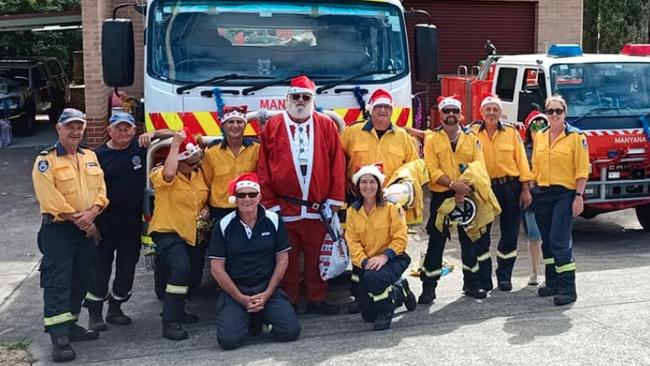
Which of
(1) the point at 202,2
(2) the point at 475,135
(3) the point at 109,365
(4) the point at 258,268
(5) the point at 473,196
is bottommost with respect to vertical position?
(3) the point at 109,365

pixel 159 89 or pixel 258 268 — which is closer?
pixel 258 268

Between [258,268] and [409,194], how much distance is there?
49.1 inches

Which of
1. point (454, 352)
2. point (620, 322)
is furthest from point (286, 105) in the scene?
point (620, 322)

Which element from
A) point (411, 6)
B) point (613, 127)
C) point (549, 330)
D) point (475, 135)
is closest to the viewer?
point (549, 330)

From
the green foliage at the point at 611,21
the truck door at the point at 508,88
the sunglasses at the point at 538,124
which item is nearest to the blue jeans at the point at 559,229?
the sunglasses at the point at 538,124

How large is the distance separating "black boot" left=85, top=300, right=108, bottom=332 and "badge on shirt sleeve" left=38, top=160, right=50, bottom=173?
119cm

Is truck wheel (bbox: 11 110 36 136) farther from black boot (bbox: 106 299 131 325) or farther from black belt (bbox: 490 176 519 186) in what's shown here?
black belt (bbox: 490 176 519 186)

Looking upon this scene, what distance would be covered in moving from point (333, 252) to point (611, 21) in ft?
58.5

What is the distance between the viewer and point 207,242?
619cm

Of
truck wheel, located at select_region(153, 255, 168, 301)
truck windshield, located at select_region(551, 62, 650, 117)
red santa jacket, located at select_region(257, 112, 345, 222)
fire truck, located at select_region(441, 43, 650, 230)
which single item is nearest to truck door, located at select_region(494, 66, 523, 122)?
fire truck, located at select_region(441, 43, 650, 230)

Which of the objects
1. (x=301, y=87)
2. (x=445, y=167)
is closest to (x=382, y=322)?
(x=445, y=167)

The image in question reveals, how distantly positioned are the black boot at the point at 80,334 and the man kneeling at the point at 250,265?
3.19 ft

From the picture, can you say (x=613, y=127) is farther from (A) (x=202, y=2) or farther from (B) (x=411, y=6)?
(B) (x=411, y=6)

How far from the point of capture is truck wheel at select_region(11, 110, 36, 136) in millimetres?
18047
